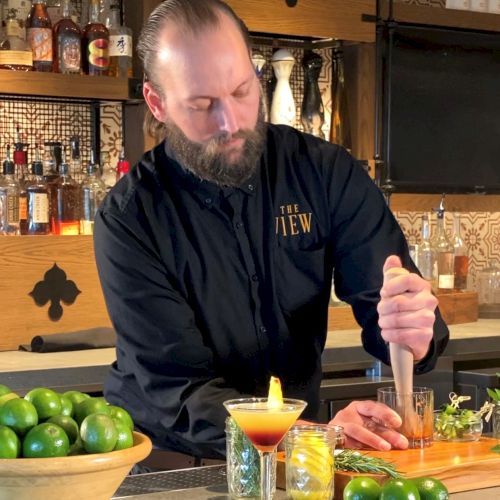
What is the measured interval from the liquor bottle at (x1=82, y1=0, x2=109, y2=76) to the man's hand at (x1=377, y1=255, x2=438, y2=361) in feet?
6.69

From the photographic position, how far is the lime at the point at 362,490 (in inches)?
58.3

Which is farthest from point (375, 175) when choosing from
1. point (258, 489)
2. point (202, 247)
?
point (258, 489)

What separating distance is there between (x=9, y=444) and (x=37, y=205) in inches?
89.5

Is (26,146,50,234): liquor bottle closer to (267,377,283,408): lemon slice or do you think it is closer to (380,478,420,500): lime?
(267,377,283,408): lemon slice

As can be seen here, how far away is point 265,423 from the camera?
4.96ft

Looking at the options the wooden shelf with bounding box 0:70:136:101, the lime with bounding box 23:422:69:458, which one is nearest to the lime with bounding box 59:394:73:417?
the lime with bounding box 23:422:69:458

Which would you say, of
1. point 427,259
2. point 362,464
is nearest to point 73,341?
point 427,259

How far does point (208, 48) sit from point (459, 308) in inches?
94.6

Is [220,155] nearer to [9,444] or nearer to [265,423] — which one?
[265,423]

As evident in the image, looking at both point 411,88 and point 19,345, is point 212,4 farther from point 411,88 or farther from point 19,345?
point 411,88

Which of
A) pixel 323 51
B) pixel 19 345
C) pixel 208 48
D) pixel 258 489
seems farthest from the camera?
pixel 323 51

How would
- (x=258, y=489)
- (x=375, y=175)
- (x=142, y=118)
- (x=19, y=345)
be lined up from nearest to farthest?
(x=258, y=489), (x=19, y=345), (x=142, y=118), (x=375, y=175)

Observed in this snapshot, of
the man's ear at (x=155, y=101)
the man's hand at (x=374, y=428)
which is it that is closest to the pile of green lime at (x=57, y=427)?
the man's hand at (x=374, y=428)

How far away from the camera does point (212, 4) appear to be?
2266 millimetres
